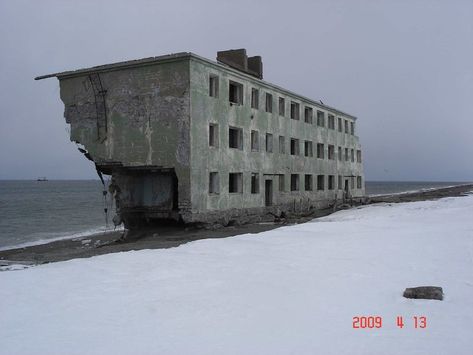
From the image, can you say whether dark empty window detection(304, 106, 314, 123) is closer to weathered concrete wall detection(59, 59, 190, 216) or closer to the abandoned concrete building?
the abandoned concrete building

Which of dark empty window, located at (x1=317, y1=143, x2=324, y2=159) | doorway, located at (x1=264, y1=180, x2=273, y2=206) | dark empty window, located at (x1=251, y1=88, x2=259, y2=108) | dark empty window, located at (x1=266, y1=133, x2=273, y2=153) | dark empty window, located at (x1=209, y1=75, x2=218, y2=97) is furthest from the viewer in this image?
dark empty window, located at (x1=317, y1=143, x2=324, y2=159)

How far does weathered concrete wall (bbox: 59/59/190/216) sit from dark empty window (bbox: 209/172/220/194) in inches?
103

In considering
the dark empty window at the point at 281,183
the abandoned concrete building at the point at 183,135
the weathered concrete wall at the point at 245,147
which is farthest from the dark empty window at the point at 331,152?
the dark empty window at the point at 281,183

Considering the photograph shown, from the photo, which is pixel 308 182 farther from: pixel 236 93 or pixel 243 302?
pixel 243 302

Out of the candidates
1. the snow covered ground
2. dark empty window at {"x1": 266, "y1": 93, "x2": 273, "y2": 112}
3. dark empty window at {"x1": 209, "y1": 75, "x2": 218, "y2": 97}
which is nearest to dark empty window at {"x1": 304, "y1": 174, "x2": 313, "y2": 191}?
dark empty window at {"x1": 266, "y1": 93, "x2": 273, "y2": 112}

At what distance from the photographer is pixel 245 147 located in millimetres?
27891

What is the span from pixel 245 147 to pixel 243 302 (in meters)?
20.7

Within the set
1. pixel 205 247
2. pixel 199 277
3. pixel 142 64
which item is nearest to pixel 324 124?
pixel 142 64

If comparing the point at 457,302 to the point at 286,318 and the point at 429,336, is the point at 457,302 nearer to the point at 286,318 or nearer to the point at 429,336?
the point at 429,336

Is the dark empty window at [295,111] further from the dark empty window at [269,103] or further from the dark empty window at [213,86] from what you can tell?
the dark empty window at [213,86]

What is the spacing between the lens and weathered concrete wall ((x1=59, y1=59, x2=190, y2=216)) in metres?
22.8

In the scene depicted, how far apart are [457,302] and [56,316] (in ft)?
21.0

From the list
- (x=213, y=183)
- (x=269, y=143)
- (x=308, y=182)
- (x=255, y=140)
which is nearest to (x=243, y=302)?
(x=213, y=183)

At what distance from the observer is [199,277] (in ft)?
30.8
